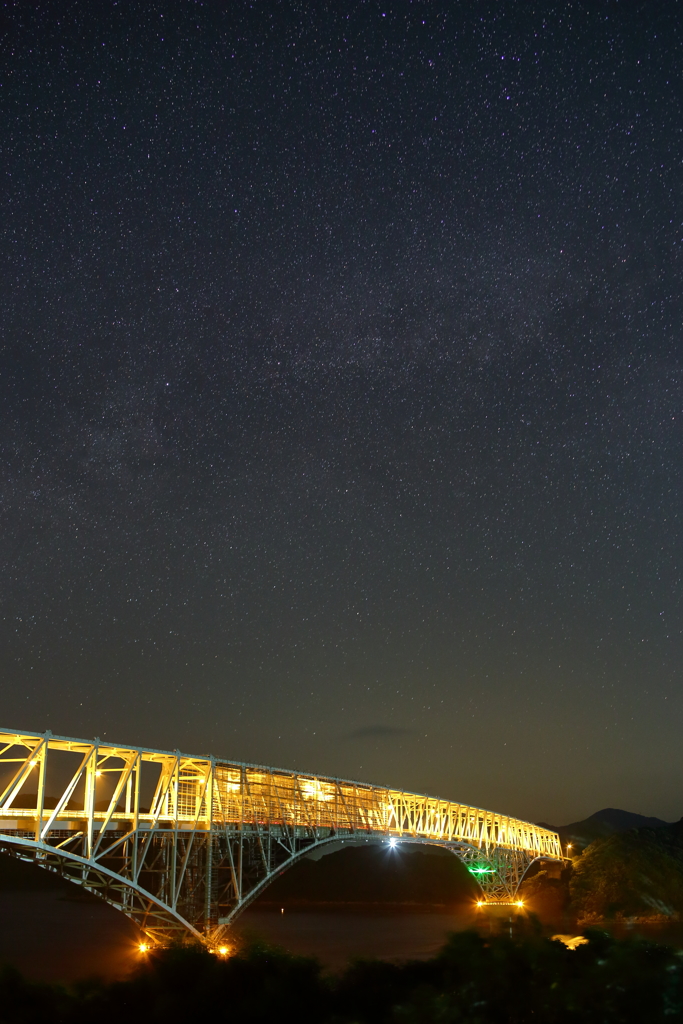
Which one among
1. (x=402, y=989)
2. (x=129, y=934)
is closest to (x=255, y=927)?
(x=402, y=989)

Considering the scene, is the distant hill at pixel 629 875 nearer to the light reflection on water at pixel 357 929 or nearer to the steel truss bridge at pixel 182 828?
the light reflection on water at pixel 357 929

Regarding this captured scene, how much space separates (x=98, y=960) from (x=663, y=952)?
73112mm

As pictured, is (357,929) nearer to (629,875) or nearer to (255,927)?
(629,875)

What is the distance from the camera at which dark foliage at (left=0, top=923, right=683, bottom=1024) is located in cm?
876

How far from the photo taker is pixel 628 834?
131000 mm

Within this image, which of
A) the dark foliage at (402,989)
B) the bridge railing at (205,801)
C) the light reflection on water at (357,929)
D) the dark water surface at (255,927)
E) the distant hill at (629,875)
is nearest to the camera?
the dark foliage at (402,989)

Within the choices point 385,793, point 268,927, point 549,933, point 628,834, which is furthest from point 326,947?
point 549,933

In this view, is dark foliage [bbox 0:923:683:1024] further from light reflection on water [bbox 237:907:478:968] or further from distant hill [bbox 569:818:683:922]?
distant hill [bbox 569:818:683:922]

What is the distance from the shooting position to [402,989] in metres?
9.77

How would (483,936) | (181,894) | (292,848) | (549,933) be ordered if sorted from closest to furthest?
(483,936), (549,933), (181,894), (292,848)

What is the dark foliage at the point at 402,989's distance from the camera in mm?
8758

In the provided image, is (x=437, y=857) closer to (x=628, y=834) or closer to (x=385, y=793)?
(x=628, y=834)

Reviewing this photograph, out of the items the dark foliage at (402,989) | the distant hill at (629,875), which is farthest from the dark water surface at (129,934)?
the dark foliage at (402,989)

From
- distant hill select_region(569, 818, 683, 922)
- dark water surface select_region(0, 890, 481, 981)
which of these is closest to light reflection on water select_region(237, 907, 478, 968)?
dark water surface select_region(0, 890, 481, 981)
